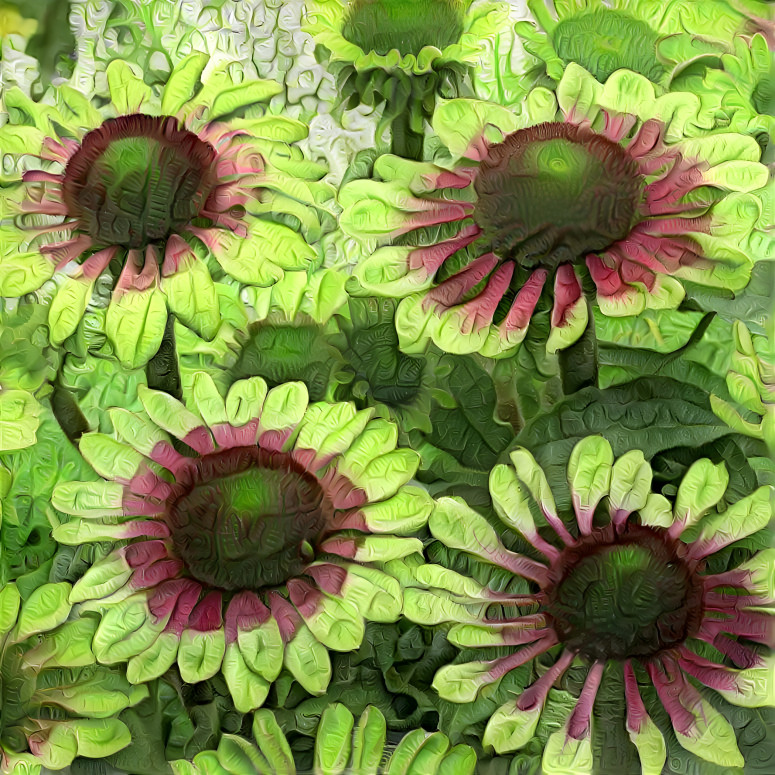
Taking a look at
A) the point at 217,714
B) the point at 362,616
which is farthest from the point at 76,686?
the point at 362,616

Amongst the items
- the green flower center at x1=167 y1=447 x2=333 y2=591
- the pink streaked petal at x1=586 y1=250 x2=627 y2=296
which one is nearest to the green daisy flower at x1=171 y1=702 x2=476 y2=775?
the green flower center at x1=167 y1=447 x2=333 y2=591

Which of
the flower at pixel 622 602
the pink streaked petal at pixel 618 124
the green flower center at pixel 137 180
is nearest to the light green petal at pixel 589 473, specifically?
the flower at pixel 622 602

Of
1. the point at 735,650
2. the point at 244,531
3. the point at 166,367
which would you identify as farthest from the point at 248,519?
the point at 735,650

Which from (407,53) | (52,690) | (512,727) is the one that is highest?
(407,53)

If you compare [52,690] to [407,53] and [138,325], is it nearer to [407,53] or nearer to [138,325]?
[138,325]

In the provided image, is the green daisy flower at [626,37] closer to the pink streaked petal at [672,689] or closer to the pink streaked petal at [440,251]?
the pink streaked petal at [440,251]

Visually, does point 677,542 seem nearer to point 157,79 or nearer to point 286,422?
point 286,422

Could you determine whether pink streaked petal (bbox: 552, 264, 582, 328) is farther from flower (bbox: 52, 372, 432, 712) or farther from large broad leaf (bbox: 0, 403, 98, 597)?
large broad leaf (bbox: 0, 403, 98, 597)
